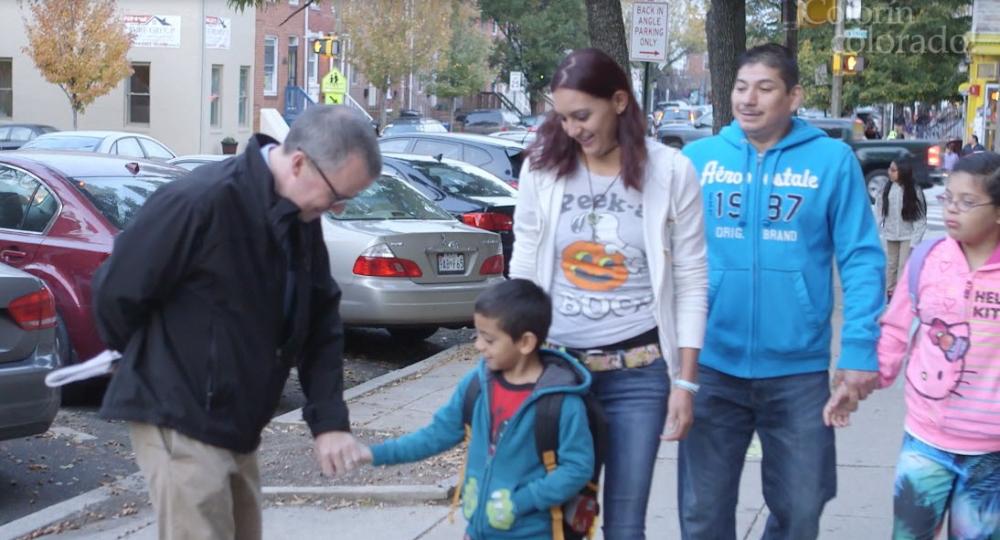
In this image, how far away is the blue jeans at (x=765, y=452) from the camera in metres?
4.23

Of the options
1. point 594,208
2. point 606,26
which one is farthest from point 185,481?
point 606,26

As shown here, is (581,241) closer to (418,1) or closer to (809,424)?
(809,424)

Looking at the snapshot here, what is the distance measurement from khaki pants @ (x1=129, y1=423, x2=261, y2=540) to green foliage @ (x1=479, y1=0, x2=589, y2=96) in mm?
56787

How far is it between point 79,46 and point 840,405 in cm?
3395

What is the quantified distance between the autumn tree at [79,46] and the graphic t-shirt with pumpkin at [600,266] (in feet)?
109

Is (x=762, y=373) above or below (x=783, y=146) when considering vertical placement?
below

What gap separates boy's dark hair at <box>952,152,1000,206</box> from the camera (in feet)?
14.0

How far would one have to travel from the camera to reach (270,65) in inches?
1735

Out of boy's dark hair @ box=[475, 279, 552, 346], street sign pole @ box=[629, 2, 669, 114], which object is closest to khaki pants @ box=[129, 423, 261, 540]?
boy's dark hair @ box=[475, 279, 552, 346]

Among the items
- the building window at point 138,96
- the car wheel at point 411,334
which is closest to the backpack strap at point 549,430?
the car wheel at point 411,334

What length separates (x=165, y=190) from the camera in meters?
3.42

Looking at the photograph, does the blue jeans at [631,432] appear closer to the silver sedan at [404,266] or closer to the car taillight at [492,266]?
the silver sedan at [404,266]

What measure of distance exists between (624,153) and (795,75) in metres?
0.80

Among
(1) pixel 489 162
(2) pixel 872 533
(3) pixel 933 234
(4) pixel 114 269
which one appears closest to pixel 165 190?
(4) pixel 114 269
